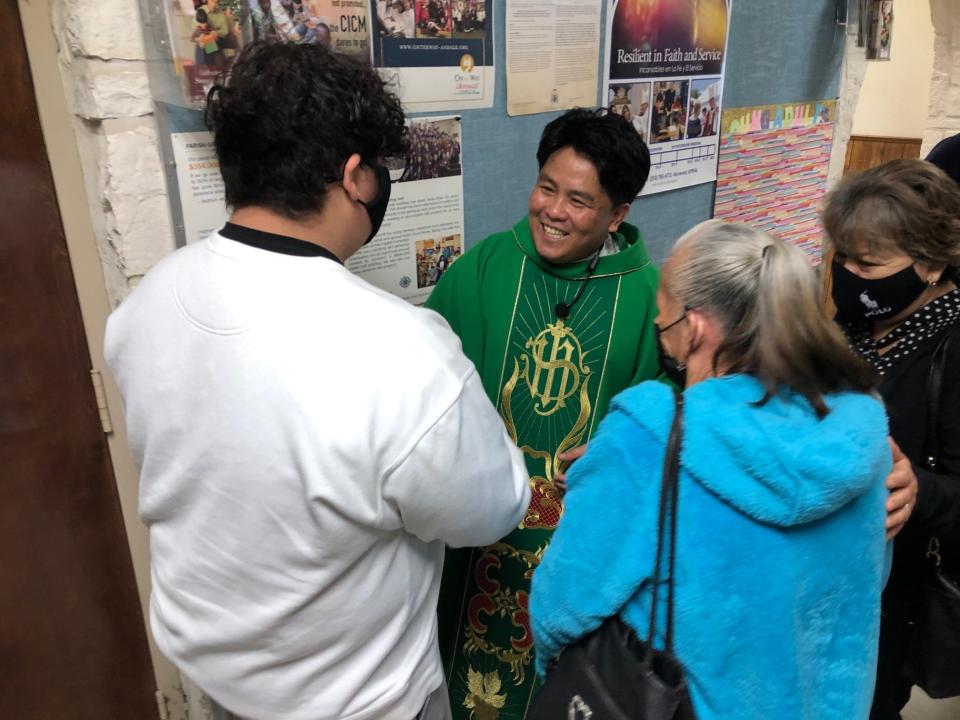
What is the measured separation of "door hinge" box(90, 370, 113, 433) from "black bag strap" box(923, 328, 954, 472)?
1.67 meters

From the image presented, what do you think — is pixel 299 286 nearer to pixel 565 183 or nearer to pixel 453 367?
pixel 453 367

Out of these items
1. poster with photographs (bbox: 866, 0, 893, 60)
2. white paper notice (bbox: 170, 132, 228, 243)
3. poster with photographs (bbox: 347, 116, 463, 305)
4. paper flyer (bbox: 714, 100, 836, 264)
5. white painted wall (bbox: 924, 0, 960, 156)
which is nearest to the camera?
white paper notice (bbox: 170, 132, 228, 243)

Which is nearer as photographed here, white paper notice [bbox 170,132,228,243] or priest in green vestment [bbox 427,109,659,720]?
white paper notice [bbox 170,132,228,243]

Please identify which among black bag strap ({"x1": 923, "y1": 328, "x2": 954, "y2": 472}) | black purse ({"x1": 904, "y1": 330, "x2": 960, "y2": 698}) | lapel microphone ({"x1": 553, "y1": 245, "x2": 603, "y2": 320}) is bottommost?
black purse ({"x1": 904, "y1": 330, "x2": 960, "y2": 698})

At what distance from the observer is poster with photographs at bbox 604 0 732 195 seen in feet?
7.10

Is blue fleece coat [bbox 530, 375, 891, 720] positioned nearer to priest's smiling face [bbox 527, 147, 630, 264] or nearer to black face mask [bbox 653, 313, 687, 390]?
black face mask [bbox 653, 313, 687, 390]

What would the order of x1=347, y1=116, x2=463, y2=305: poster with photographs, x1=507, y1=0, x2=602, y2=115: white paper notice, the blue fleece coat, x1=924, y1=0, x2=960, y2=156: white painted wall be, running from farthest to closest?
1. x1=924, y1=0, x2=960, y2=156: white painted wall
2. x1=507, y1=0, x2=602, y2=115: white paper notice
3. x1=347, y1=116, x2=463, y2=305: poster with photographs
4. the blue fleece coat

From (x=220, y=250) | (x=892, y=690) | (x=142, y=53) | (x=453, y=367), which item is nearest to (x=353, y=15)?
(x=142, y=53)

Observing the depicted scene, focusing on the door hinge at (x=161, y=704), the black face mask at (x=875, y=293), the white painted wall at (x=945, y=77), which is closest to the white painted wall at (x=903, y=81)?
the white painted wall at (x=945, y=77)

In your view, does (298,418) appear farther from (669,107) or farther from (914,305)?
(669,107)

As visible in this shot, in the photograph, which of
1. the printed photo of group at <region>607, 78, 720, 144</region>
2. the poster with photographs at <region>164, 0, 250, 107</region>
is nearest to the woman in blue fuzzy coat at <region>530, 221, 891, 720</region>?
the poster with photographs at <region>164, 0, 250, 107</region>

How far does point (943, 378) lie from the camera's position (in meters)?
1.32

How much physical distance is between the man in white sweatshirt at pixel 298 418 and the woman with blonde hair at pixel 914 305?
0.83 metres

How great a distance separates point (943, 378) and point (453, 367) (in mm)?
1011
